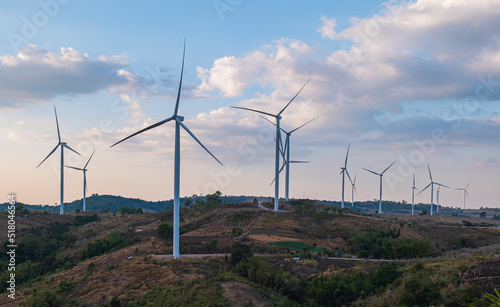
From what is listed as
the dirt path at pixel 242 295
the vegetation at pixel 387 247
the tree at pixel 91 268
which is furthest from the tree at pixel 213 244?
the vegetation at pixel 387 247

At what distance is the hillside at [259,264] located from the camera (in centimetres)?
5397

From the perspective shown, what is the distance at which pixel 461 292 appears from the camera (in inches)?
1849

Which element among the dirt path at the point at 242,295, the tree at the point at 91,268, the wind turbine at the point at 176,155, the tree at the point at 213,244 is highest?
the wind turbine at the point at 176,155

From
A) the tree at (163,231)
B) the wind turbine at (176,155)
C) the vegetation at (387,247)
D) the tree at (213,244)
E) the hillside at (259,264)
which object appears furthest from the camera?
the tree at (163,231)

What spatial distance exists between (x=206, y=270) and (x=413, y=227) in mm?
74981

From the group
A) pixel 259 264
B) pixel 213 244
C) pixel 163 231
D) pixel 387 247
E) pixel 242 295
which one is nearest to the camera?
pixel 242 295

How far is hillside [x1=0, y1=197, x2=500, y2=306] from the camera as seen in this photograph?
5397 centimetres

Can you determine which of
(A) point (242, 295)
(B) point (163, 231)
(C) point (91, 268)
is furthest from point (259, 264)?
(B) point (163, 231)

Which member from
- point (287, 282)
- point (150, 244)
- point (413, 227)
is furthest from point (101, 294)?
point (413, 227)

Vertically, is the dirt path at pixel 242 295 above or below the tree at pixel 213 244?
below

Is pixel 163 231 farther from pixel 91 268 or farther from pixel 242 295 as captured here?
pixel 242 295

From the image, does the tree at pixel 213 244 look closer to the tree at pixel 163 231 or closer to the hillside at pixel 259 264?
the hillside at pixel 259 264

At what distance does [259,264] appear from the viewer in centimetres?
6644

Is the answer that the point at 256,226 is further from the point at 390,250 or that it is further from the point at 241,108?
the point at 390,250
